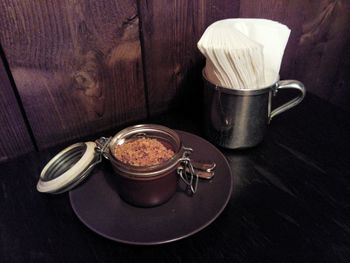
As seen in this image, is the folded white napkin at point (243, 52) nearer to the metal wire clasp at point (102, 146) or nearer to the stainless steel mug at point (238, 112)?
the stainless steel mug at point (238, 112)

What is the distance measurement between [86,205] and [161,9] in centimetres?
48

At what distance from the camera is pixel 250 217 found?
1.95 feet

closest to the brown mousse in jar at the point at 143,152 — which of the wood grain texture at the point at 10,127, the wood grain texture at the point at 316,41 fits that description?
the wood grain texture at the point at 10,127

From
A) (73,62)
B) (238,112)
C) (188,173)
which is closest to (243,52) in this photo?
(238,112)

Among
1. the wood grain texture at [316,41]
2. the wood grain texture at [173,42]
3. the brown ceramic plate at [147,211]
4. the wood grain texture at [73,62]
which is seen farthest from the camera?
the wood grain texture at [316,41]

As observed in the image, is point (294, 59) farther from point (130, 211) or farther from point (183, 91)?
point (130, 211)

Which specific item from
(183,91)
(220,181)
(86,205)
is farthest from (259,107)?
(86,205)

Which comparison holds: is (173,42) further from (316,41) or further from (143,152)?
(316,41)

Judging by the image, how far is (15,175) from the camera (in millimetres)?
709

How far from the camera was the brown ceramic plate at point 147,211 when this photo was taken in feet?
1.75

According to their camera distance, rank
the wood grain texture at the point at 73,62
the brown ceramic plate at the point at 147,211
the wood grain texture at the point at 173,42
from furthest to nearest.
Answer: the wood grain texture at the point at 173,42 → the wood grain texture at the point at 73,62 → the brown ceramic plate at the point at 147,211

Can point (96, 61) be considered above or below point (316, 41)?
above

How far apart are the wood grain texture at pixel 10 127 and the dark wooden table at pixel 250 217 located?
3 centimetres

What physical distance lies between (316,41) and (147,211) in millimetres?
938
